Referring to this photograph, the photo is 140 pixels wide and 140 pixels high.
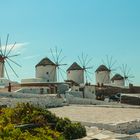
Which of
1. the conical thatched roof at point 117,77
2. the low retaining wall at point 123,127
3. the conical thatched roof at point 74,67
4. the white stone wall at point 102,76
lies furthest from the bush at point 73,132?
the conical thatched roof at point 117,77

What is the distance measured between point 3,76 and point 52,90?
405 inches

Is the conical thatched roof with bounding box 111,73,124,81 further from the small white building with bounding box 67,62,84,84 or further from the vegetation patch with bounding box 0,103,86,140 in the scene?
the vegetation patch with bounding box 0,103,86,140

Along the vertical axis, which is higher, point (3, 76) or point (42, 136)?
point (3, 76)

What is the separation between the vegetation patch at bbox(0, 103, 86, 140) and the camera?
8953 mm

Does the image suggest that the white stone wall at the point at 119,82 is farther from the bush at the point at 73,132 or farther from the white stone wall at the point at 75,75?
the bush at the point at 73,132

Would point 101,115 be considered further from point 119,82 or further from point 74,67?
point 119,82

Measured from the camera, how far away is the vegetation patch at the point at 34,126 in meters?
8.95

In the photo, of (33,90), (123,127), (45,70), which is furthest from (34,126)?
(45,70)

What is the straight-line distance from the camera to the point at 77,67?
212 ft

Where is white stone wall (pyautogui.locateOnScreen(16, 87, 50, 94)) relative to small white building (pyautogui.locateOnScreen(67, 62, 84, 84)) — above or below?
below

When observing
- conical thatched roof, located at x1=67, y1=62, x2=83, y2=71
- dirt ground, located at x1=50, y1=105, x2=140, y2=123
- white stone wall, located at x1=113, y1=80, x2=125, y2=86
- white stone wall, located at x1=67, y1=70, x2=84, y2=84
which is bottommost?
dirt ground, located at x1=50, y1=105, x2=140, y2=123

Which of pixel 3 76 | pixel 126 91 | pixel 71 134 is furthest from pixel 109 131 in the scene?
pixel 126 91

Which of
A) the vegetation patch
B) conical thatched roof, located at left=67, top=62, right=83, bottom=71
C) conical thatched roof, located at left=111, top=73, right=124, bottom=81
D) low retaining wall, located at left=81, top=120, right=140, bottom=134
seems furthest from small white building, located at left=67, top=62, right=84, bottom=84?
the vegetation patch

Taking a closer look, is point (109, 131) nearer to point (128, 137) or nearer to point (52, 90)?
point (128, 137)
